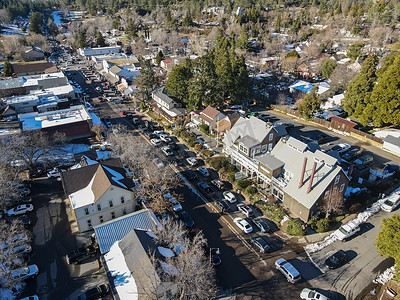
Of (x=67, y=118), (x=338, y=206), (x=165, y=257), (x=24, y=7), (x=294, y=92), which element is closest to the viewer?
(x=165, y=257)

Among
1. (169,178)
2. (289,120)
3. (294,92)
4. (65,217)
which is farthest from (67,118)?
(294,92)

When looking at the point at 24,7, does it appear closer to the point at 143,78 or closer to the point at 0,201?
the point at 143,78

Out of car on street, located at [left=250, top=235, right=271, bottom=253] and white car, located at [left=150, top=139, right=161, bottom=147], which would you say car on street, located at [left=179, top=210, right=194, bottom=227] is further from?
white car, located at [left=150, top=139, right=161, bottom=147]

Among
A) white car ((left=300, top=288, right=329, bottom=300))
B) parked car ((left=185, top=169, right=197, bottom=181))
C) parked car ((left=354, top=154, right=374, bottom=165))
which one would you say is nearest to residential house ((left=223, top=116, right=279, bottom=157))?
parked car ((left=185, top=169, right=197, bottom=181))

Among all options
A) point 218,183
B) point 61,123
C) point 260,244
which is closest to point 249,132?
point 218,183

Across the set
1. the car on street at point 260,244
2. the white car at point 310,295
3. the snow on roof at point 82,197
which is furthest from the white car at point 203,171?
the white car at point 310,295

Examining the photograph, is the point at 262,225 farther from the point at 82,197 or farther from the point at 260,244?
the point at 82,197

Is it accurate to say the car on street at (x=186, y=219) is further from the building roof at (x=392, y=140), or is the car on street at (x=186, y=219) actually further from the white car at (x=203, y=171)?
the building roof at (x=392, y=140)
